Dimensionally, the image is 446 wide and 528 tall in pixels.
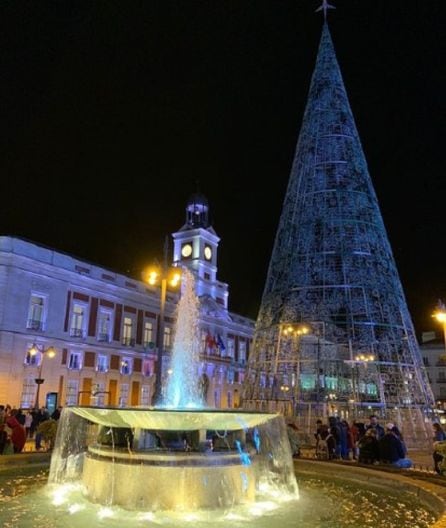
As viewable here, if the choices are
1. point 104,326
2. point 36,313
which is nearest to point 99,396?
point 104,326

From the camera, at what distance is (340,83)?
846 inches

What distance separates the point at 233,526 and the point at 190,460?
1265 mm

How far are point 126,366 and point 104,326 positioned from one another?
3763 mm

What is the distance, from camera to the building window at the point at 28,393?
2916 centimetres

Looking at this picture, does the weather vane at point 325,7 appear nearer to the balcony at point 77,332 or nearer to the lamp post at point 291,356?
the lamp post at point 291,356

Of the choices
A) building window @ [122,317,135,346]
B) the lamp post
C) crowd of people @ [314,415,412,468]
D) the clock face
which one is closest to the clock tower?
the clock face

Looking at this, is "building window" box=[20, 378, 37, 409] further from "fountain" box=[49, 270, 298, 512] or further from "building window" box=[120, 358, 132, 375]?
"fountain" box=[49, 270, 298, 512]

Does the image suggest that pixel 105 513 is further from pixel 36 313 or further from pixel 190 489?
pixel 36 313

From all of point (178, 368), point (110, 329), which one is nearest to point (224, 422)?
point (178, 368)

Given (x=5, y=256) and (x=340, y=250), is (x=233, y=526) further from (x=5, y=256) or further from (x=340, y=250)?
(x=5, y=256)

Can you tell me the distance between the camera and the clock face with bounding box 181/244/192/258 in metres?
57.4

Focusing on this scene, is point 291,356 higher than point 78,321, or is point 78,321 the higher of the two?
Result: point 78,321

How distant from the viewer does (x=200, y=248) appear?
5672 centimetres

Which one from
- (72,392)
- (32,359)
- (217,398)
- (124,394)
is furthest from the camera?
(217,398)
